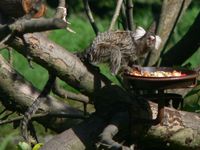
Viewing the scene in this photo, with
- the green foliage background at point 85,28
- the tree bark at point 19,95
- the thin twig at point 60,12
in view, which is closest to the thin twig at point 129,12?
the tree bark at point 19,95

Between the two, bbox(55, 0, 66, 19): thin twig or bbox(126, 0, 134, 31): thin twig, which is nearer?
bbox(55, 0, 66, 19): thin twig

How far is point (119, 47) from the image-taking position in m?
2.82

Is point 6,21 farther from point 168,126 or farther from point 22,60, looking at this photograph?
point 22,60

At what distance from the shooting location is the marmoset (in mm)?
2717

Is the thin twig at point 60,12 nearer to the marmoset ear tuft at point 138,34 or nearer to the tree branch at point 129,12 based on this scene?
the marmoset ear tuft at point 138,34

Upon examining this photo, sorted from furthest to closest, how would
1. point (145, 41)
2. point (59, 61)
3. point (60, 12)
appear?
point (145, 41), point (59, 61), point (60, 12)

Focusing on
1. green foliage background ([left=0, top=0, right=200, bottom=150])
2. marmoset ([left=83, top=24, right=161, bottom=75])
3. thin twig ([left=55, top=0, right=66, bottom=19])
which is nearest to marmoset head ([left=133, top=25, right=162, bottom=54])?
marmoset ([left=83, top=24, right=161, bottom=75])

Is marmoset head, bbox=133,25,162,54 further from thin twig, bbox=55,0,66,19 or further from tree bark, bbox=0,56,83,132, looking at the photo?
thin twig, bbox=55,0,66,19

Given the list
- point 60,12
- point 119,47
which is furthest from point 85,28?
point 60,12

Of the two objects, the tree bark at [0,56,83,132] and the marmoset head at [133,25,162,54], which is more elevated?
the marmoset head at [133,25,162,54]

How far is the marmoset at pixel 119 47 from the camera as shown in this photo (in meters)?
2.72

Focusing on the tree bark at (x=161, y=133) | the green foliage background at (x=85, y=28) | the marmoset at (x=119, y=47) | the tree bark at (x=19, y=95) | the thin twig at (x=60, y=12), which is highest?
the thin twig at (x=60, y=12)

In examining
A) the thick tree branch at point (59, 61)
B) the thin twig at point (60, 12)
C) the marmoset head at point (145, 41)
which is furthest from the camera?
the marmoset head at point (145, 41)

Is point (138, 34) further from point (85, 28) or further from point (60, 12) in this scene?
point (85, 28)
